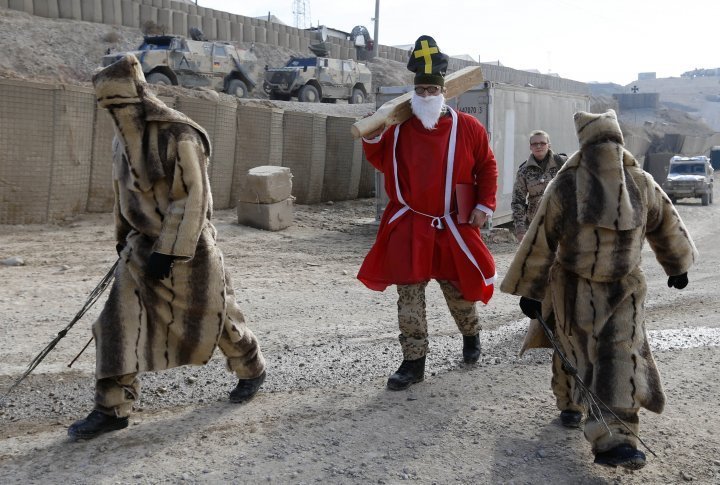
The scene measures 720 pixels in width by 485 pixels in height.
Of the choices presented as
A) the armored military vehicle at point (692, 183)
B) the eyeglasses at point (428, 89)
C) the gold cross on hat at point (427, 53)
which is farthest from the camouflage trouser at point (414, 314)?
the armored military vehicle at point (692, 183)

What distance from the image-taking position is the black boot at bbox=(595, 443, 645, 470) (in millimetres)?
3527

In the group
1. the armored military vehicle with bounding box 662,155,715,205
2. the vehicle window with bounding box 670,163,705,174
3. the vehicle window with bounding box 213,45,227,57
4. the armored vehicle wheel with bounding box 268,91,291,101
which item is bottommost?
the armored military vehicle with bounding box 662,155,715,205

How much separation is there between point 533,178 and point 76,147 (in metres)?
7.29

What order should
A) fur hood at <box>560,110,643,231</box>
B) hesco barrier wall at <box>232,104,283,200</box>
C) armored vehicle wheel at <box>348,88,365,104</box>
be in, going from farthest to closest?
armored vehicle wheel at <box>348,88,365,104</box>, hesco barrier wall at <box>232,104,283,200</box>, fur hood at <box>560,110,643,231</box>

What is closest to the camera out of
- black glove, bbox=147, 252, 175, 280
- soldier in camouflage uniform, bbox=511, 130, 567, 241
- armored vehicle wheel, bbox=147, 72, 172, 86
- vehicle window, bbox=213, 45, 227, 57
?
black glove, bbox=147, 252, 175, 280

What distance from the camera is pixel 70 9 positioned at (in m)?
33.3

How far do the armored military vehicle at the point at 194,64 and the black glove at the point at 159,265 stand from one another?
19958 mm

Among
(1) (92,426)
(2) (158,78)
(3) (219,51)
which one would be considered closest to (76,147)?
(1) (92,426)

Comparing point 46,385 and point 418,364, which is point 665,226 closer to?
point 418,364

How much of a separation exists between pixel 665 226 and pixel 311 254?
793cm

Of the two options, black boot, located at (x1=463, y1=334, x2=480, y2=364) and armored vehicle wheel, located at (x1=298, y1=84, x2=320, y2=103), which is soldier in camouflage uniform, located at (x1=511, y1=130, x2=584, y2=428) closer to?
black boot, located at (x1=463, y1=334, x2=480, y2=364)

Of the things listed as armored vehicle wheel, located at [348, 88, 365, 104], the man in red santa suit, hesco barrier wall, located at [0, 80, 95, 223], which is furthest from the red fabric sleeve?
armored vehicle wheel, located at [348, 88, 365, 104]

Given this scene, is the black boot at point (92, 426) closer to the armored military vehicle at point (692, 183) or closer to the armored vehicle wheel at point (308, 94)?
the armored military vehicle at point (692, 183)

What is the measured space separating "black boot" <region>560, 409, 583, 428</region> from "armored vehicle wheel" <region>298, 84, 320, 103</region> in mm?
25310
